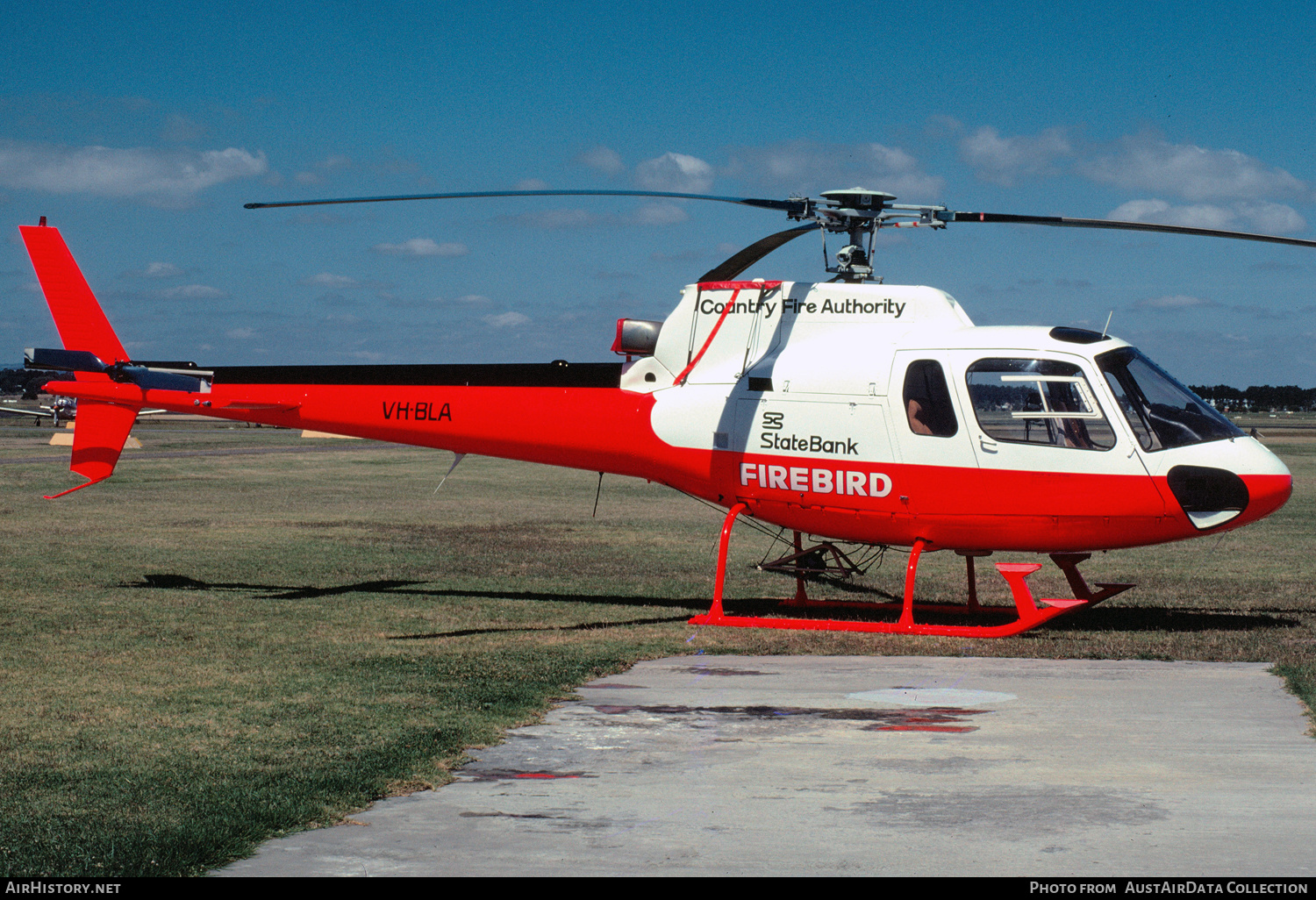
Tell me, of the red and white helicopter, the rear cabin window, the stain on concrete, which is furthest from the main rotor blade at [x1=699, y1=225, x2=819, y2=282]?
the stain on concrete

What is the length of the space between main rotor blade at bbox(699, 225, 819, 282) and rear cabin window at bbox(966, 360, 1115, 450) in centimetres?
220

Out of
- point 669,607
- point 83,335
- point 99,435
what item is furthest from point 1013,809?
point 83,335

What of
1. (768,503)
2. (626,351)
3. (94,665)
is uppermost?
(626,351)

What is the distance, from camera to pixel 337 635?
11414mm

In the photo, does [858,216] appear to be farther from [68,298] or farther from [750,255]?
[68,298]

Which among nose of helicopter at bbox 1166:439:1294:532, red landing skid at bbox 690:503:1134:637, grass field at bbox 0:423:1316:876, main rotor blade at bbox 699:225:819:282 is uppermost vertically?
main rotor blade at bbox 699:225:819:282

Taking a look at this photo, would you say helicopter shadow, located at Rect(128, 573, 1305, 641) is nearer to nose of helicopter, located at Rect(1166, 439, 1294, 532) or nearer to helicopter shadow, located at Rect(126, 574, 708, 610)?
helicopter shadow, located at Rect(126, 574, 708, 610)

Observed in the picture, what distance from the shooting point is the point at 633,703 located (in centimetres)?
853

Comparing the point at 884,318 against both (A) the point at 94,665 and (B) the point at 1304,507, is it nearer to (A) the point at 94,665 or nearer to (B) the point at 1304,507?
(A) the point at 94,665

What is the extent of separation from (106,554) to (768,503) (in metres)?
10.1

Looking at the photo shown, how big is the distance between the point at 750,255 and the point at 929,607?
4.32 metres

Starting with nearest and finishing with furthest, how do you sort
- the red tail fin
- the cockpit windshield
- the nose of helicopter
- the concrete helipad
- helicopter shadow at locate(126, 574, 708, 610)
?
1. the concrete helipad
2. the nose of helicopter
3. the cockpit windshield
4. helicopter shadow at locate(126, 574, 708, 610)
5. the red tail fin

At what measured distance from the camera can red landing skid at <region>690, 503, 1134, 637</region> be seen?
10952 mm

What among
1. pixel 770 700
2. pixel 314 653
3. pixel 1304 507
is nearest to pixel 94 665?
pixel 314 653
